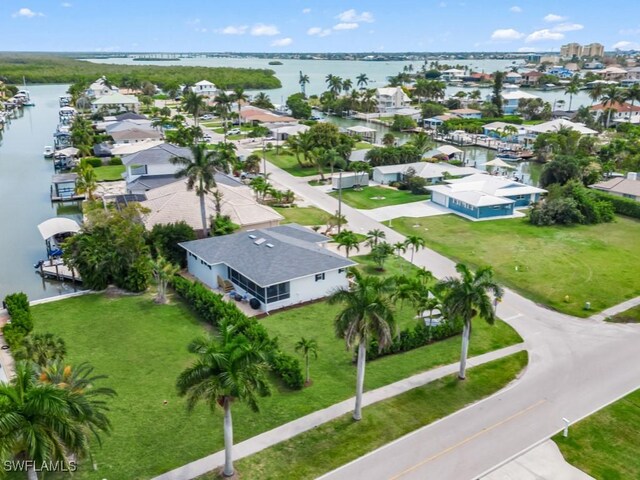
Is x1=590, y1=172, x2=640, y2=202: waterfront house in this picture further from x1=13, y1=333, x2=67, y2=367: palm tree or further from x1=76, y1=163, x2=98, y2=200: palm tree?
→ x1=13, y1=333, x2=67, y2=367: palm tree

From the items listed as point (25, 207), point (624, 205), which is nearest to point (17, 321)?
point (25, 207)

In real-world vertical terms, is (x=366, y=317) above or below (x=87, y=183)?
above

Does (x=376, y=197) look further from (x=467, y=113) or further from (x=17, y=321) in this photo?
(x=467, y=113)

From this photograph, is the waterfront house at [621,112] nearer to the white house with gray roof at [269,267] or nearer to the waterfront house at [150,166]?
the waterfront house at [150,166]

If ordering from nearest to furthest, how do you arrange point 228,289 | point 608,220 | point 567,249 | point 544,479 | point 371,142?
point 544,479 → point 228,289 → point 567,249 → point 608,220 → point 371,142

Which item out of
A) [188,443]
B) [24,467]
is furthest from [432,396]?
[24,467]

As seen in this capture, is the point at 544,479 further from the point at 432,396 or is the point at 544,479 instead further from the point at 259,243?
the point at 259,243

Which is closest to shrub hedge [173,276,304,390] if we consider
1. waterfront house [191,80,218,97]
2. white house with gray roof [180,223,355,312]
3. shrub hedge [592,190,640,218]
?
white house with gray roof [180,223,355,312]

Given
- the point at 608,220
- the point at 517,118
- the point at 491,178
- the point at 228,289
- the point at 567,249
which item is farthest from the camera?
the point at 517,118
